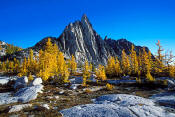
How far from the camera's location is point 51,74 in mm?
25469

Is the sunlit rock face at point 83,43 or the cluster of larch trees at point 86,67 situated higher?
the sunlit rock face at point 83,43

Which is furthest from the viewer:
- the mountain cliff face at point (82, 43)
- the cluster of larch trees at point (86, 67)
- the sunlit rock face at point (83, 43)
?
the sunlit rock face at point (83, 43)

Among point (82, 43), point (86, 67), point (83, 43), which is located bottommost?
point (86, 67)

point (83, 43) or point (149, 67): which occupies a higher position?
point (83, 43)

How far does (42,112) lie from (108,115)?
4883 millimetres

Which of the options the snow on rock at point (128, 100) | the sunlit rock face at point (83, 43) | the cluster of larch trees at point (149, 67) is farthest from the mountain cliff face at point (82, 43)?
the snow on rock at point (128, 100)

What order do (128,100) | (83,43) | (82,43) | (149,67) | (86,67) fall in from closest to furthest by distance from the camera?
(128,100)
(86,67)
(149,67)
(82,43)
(83,43)

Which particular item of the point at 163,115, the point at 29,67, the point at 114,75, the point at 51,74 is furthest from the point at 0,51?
the point at 163,115

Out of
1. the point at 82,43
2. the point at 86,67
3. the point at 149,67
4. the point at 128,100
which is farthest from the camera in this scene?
the point at 82,43

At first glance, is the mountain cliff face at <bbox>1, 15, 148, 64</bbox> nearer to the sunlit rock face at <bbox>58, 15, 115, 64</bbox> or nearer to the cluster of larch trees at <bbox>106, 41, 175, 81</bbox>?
the sunlit rock face at <bbox>58, 15, 115, 64</bbox>

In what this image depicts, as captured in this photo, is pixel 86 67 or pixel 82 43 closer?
pixel 86 67

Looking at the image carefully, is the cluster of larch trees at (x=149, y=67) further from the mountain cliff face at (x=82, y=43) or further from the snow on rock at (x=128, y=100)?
the mountain cliff face at (x=82, y=43)

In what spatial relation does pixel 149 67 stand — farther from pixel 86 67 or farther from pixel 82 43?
pixel 82 43

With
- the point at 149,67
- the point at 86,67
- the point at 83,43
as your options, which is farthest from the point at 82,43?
the point at 86,67
